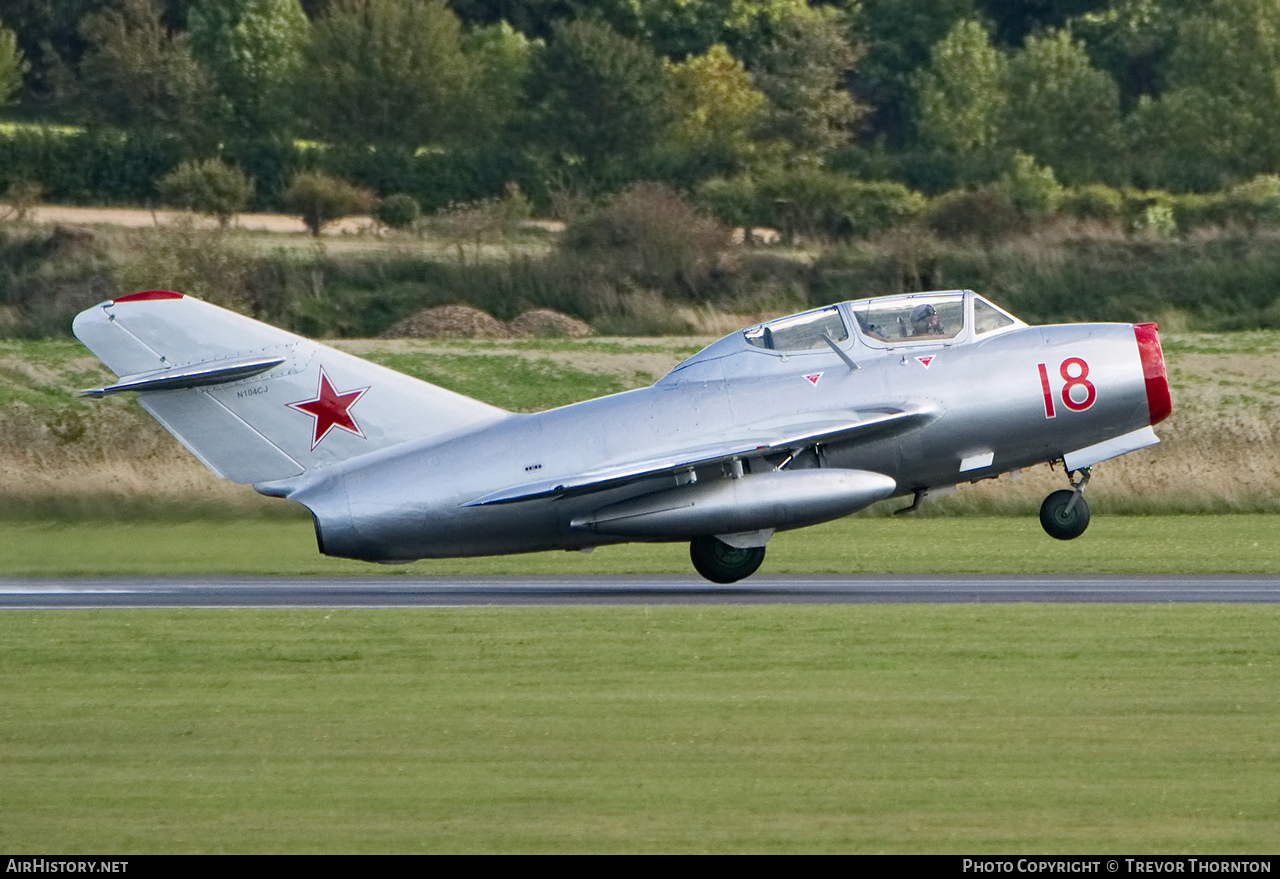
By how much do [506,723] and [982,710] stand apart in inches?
119

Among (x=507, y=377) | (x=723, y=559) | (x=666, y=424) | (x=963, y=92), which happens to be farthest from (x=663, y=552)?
(x=963, y=92)

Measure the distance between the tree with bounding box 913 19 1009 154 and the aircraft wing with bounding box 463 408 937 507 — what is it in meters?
45.9

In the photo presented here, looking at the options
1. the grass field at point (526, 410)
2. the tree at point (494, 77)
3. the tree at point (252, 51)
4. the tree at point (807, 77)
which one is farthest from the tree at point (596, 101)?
the grass field at point (526, 410)

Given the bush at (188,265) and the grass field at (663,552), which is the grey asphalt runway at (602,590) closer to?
the grass field at (663,552)

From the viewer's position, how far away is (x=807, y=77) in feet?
224

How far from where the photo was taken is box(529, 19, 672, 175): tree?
6012 centimetres

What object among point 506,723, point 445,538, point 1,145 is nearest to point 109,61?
point 1,145

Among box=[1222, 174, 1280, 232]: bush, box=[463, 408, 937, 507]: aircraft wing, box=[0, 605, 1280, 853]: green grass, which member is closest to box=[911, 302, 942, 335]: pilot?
box=[463, 408, 937, 507]: aircraft wing

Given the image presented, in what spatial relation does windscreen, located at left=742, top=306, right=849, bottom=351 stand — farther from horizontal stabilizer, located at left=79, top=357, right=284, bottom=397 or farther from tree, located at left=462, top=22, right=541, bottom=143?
tree, located at left=462, top=22, right=541, bottom=143

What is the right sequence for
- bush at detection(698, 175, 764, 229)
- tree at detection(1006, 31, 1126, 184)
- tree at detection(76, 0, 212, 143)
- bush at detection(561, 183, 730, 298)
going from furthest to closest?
tree at detection(1006, 31, 1126, 184) < tree at detection(76, 0, 212, 143) < bush at detection(698, 175, 764, 229) < bush at detection(561, 183, 730, 298)

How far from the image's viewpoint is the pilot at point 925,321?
2000 cm

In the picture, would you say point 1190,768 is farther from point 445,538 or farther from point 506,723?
point 445,538

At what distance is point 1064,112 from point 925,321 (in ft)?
154

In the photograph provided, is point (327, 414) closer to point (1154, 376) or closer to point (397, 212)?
point (1154, 376)
